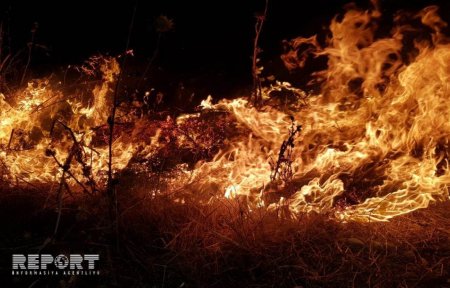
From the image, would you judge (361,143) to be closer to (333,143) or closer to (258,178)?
(333,143)

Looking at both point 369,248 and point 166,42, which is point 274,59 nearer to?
point 166,42

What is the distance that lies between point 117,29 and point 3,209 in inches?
247

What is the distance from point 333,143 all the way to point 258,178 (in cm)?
112

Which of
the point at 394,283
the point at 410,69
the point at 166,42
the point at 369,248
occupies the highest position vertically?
the point at 166,42

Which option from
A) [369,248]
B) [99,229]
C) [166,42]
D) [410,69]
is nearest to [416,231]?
[369,248]

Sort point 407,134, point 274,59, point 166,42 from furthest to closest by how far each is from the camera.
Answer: point 166,42 → point 274,59 → point 407,134

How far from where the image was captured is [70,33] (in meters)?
9.37

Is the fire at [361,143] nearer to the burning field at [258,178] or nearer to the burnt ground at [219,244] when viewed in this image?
the burning field at [258,178]

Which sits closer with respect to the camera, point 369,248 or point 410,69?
point 369,248

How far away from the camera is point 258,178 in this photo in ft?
15.0

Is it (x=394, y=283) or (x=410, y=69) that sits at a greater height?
(x=410, y=69)

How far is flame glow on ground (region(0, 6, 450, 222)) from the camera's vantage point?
4.41 m

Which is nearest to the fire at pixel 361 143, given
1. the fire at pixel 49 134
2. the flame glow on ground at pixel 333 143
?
the flame glow on ground at pixel 333 143

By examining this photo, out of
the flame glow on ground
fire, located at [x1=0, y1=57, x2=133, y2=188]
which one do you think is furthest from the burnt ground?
fire, located at [x1=0, y1=57, x2=133, y2=188]
